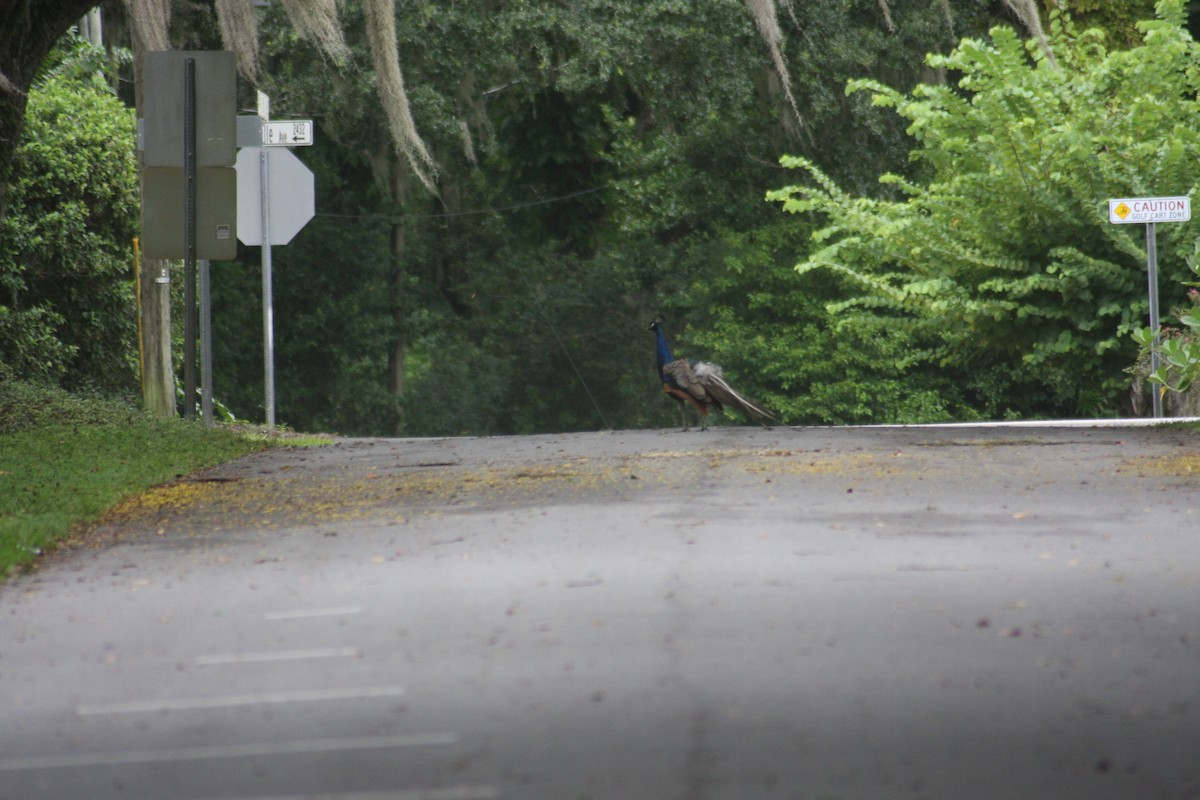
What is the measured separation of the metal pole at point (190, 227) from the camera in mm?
15242

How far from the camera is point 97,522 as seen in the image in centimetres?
883

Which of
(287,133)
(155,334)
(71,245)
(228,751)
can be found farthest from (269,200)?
(228,751)

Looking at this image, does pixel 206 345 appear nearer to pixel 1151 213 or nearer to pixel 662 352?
pixel 662 352

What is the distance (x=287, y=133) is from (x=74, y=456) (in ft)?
20.3

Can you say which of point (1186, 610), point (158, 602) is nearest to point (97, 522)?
point (158, 602)

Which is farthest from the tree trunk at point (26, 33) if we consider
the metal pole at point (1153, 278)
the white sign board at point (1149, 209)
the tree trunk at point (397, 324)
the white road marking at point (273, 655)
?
the tree trunk at point (397, 324)

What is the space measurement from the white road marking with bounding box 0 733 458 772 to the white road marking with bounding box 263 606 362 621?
61.7 inches

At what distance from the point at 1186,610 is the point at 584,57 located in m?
21.9

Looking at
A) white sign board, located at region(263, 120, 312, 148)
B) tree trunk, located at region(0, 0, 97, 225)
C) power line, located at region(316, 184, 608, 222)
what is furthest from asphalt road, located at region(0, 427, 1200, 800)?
power line, located at region(316, 184, 608, 222)

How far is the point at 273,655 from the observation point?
546cm

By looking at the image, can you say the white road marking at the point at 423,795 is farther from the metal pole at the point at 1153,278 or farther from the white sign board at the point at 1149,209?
the white sign board at the point at 1149,209

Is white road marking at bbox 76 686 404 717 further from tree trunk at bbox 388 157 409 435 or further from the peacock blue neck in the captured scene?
tree trunk at bbox 388 157 409 435

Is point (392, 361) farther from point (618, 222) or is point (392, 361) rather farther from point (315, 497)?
point (315, 497)

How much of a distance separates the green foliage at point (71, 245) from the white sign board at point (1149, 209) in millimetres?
9832
